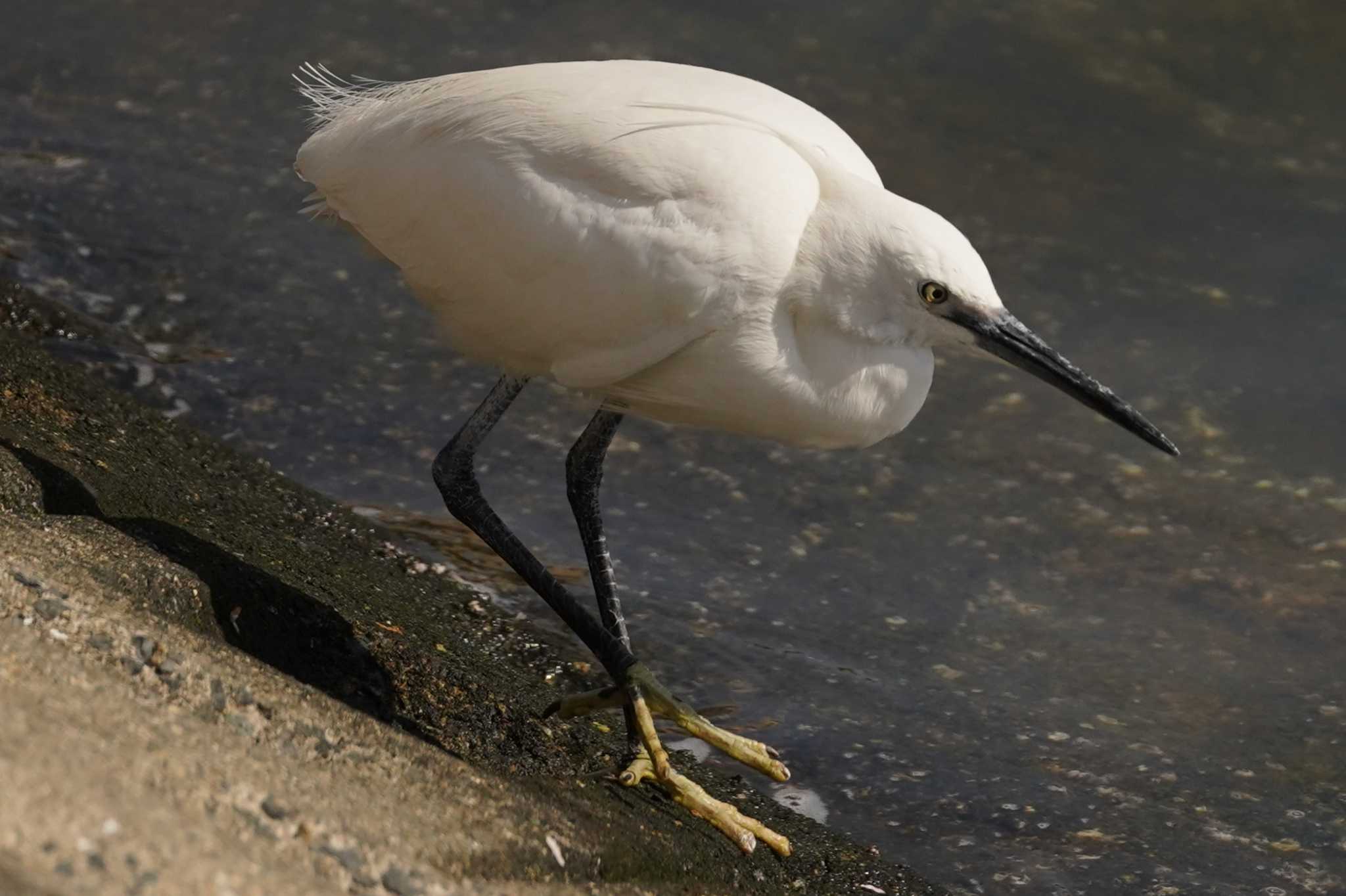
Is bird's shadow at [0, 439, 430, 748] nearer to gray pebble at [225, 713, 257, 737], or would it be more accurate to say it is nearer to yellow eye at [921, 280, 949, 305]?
gray pebble at [225, 713, 257, 737]

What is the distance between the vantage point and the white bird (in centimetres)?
312

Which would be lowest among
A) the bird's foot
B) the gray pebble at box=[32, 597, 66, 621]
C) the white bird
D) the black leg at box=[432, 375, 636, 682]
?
the gray pebble at box=[32, 597, 66, 621]

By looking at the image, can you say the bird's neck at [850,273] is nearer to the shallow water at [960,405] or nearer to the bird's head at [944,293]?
the bird's head at [944,293]

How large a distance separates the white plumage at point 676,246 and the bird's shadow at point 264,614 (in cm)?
73

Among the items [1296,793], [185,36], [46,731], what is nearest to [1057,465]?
[1296,793]

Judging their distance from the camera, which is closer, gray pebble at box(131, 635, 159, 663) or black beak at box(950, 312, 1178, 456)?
gray pebble at box(131, 635, 159, 663)

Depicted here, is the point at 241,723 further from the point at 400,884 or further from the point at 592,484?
the point at 592,484

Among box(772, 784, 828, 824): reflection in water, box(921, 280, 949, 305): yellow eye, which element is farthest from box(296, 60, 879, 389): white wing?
box(772, 784, 828, 824): reflection in water

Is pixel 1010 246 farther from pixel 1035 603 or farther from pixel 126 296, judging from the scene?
pixel 126 296

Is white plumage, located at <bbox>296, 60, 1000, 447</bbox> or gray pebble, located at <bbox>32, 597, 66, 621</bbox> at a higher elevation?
white plumage, located at <bbox>296, 60, 1000, 447</bbox>

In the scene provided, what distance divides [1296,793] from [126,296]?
439 cm

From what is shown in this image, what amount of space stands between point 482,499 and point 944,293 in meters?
1.28

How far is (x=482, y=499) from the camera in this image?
12.5ft

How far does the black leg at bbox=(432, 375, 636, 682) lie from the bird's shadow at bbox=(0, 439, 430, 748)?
0.42 m
